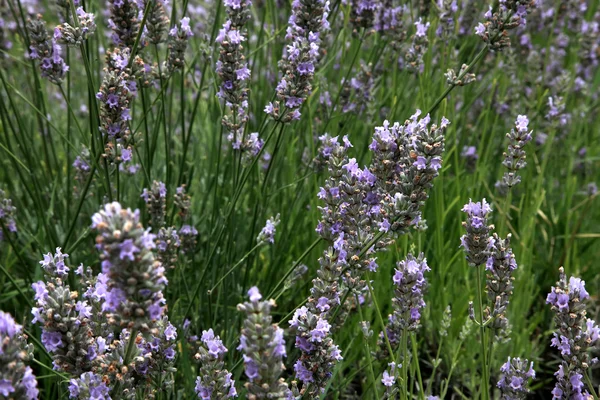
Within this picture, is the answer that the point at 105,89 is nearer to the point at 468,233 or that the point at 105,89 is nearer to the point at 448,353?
the point at 468,233

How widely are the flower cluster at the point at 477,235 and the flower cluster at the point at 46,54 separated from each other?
1.29m

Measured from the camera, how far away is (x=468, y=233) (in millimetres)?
1702

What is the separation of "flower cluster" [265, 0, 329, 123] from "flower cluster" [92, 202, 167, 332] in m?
0.90

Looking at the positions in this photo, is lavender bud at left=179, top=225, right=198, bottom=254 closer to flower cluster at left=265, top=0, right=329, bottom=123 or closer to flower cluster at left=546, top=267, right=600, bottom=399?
flower cluster at left=265, top=0, right=329, bottom=123

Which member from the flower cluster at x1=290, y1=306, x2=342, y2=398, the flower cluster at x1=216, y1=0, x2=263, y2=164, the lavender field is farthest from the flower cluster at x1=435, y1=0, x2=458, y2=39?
the flower cluster at x1=290, y1=306, x2=342, y2=398

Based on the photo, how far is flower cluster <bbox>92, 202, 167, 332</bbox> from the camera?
114 cm

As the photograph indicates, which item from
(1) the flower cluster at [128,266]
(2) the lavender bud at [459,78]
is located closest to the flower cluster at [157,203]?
(2) the lavender bud at [459,78]

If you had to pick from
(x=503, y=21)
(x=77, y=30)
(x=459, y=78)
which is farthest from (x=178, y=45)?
(x=503, y=21)

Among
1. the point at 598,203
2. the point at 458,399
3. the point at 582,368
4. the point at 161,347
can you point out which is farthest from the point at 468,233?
the point at 598,203

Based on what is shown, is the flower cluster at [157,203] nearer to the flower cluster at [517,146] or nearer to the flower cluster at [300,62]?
the flower cluster at [300,62]

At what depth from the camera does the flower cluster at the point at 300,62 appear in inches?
77.4

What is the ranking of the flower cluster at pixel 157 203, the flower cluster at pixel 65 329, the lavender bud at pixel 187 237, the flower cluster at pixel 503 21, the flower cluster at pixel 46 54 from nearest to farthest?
the flower cluster at pixel 65 329 < the flower cluster at pixel 503 21 < the flower cluster at pixel 46 54 < the flower cluster at pixel 157 203 < the lavender bud at pixel 187 237

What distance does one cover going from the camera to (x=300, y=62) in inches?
77.4

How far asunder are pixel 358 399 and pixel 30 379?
1506mm
